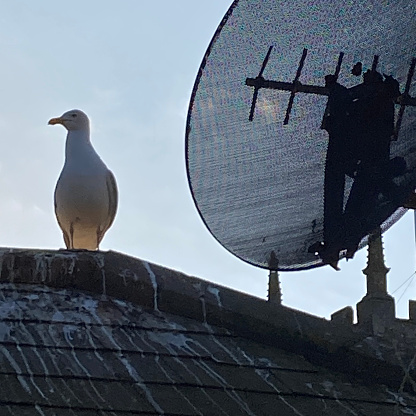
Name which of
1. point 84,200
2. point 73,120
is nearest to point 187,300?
point 84,200

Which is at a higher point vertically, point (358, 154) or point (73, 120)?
point (73, 120)

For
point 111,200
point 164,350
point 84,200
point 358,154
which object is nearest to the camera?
point 358,154

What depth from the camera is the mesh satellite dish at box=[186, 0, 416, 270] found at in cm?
565

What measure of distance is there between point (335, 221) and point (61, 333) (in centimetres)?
151

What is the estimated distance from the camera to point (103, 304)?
234 inches

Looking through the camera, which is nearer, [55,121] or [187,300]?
[187,300]

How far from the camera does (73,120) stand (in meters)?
8.39

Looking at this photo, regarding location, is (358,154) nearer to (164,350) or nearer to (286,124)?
(286,124)

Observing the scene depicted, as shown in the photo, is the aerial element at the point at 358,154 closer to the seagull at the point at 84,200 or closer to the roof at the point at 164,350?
the roof at the point at 164,350

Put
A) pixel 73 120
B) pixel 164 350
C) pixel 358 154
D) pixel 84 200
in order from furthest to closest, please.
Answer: pixel 73 120, pixel 84 200, pixel 164 350, pixel 358 154

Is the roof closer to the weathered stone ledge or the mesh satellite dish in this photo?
the weathered stone ledge

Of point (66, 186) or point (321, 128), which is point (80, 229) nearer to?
point (66, 186)

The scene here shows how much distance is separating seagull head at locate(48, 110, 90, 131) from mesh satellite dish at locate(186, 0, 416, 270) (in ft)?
7.42

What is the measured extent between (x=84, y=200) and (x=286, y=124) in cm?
185
